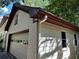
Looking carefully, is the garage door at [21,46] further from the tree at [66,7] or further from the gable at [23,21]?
the tree at [66,7]

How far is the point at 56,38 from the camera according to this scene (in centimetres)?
734

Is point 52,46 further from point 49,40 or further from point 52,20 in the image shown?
point 52,20

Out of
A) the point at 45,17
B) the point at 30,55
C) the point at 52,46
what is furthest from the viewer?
the point at 52,46

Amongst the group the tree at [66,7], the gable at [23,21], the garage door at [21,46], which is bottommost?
the garage door at [21,46]

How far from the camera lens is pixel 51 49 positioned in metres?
6.70

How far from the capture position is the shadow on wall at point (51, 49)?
6086 millimetres

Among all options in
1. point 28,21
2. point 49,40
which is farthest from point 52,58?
point 28,21

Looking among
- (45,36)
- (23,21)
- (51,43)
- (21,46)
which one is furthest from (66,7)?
(21,46)

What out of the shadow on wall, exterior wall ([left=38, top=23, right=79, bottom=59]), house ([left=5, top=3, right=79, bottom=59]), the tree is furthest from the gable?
the tree

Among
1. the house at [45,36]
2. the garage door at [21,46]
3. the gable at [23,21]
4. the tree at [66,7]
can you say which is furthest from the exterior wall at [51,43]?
the tree at [66,7]

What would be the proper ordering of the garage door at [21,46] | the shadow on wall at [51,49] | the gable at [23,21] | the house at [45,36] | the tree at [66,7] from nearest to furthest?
1. the house at [45,36]
2. the shadow on wall at [51,49]
3. the gable at [23,21]
4. the garage door at [21,46]
5. the tree at [66,7]

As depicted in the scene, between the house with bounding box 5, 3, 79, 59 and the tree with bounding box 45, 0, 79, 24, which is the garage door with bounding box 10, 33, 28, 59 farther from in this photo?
the tree with bounding box 45, 0, 79, 24

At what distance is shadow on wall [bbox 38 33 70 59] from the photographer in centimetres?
609

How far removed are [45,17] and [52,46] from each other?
7.17ft
